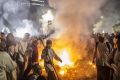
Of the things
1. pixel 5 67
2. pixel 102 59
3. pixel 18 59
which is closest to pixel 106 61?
pixel 102 59

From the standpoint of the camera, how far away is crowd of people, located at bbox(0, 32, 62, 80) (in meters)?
Result: 6.88

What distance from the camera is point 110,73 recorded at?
8797 millimetres

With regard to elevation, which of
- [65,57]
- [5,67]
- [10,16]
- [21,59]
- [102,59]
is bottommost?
[65,57]

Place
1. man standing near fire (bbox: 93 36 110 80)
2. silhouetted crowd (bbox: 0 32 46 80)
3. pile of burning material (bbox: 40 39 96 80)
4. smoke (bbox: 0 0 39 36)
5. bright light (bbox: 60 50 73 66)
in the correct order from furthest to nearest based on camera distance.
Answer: smoke (bbox: 0 0 39 36) → bright light (bbox: 60 50 73 66) → pile of burning material (bbox: 40 39 96 80) → man standing near fire (bbox: 93 36 110 80) → silhouetted crowd (bbox: 0 32 46 80)

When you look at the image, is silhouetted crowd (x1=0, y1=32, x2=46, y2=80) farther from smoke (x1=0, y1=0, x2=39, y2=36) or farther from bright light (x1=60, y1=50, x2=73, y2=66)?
smoke (x1=0, y1=0, x2=39, y2=36)

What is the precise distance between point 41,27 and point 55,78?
163 feet

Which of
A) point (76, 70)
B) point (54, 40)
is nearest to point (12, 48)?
point (76, 70)

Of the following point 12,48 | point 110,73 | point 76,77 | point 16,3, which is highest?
point 16,3

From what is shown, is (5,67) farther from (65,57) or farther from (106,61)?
(65,57)

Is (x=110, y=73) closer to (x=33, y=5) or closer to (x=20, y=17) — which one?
(x=20, y=17)

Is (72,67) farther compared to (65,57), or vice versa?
(65,57)

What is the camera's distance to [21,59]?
10.6 m

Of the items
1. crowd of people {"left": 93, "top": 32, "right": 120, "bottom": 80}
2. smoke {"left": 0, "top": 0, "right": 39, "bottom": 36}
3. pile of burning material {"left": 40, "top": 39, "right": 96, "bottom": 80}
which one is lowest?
pile of burning material {"left": 40, "top": 39, "right": 96, "bottom": 80}

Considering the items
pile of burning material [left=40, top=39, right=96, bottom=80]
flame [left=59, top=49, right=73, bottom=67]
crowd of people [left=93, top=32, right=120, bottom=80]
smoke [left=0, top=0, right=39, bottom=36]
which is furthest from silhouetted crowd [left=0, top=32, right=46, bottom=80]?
smoke [left=0, top=0, right=39, bottom=36]
